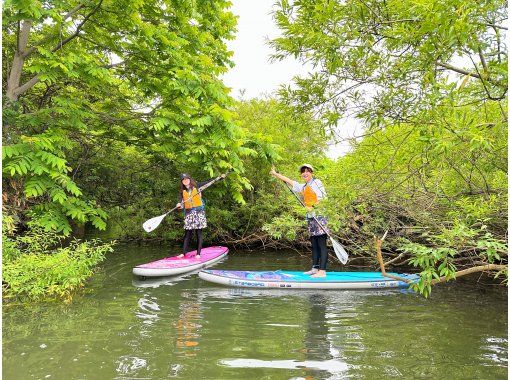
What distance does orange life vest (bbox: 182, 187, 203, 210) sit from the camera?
30.1ft

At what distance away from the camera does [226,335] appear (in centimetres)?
462

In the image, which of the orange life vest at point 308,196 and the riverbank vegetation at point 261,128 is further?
the orange life vest at point 308,196

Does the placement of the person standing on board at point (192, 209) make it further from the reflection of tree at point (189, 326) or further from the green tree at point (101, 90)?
the reflection of tree at point (189, 326)

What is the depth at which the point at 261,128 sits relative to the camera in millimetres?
12633

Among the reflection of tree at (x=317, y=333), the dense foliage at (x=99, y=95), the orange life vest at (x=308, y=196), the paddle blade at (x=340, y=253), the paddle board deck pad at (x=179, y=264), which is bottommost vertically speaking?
the reflection of tree at (x=317, y=333)

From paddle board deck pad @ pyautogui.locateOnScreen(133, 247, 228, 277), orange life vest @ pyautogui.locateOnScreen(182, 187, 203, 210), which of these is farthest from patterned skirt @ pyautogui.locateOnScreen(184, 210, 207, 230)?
paddle board deck pad @ pyautogui.locateOnScreen(133, 247, 228, 277)

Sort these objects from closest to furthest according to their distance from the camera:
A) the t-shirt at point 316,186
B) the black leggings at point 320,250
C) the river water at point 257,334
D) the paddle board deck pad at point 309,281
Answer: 1. the river water at point 257,334
2. the paddle board deck pad at point 309,281
3. the t-shirt at point 316,186
4. the black leggings at point 320,250

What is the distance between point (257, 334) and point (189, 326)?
832 mm

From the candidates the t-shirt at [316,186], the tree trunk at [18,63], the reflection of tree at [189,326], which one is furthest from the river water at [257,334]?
the tree trunk at [18,63]

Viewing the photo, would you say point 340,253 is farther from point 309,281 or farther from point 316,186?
point 316,186

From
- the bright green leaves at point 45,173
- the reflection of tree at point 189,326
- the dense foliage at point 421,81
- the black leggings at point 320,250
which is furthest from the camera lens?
the black leggings at point 320,250

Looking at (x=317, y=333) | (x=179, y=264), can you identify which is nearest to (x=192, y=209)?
(x=179, y=264)

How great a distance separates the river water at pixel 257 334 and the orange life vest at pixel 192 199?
2.60 m

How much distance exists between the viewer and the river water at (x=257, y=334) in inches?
146
